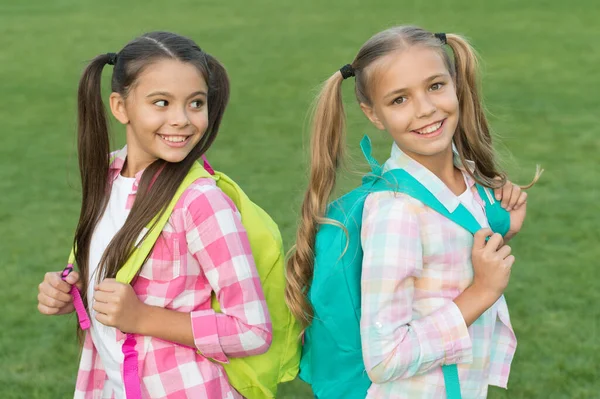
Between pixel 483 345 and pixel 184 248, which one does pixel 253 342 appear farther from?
pixel 483 345

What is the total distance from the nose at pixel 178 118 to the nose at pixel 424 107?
20.2 inches

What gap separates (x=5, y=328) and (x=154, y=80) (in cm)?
253

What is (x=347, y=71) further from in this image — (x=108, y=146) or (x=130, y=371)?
(x=130, y=371)

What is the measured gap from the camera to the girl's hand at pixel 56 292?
245 cm

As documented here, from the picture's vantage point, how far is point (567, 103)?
→ 335 inches

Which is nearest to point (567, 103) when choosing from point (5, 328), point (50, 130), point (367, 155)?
point (50, 130)

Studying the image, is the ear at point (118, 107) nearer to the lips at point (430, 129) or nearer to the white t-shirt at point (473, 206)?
the lips at point (430, 129)

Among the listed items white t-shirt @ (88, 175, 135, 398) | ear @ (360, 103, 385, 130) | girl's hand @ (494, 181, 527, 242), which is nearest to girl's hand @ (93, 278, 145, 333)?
white t-shirt @ (88, 175, 135, 398)

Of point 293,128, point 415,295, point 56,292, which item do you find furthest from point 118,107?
point 293,128

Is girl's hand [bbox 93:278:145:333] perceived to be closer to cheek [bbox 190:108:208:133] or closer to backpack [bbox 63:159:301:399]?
backpack [bbox 63:159:301:399]

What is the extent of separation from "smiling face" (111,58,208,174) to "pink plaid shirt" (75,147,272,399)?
109 millimetres

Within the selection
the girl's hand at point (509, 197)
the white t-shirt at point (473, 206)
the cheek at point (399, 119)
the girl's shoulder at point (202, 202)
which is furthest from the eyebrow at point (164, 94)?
the girl's hand at point (509, 197)

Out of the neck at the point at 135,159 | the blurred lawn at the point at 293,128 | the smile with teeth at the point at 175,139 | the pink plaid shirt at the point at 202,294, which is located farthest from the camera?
the blurred lawn at the point at 293,128

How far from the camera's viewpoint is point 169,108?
2383 mm
